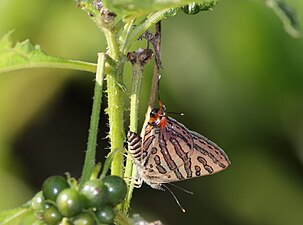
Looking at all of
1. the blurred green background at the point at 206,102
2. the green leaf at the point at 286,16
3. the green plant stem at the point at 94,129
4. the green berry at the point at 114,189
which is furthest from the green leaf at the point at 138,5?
the blurred green background at the point at 206,102

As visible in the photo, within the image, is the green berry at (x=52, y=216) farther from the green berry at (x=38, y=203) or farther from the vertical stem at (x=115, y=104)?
the vertical stem at (x=115, y=104)

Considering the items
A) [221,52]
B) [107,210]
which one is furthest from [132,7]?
[221,52]

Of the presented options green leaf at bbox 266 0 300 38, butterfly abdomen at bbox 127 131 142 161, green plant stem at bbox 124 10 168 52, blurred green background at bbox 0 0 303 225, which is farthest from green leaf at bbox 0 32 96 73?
blurred green background at bbox 0 0 303 225

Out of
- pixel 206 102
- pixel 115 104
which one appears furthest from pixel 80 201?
pixel 206 102

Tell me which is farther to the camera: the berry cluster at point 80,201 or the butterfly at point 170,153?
→ the butterfly at point 170,153

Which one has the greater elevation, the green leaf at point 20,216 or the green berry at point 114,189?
the green berry at point 114,189

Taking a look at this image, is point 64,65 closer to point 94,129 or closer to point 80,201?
point 94,129
